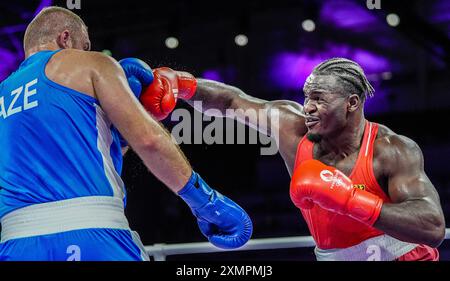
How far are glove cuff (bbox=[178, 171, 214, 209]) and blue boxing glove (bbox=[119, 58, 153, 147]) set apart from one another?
15.6 inches

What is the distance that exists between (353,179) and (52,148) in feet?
5.11

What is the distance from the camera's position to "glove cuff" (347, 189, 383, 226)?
2.68 meters

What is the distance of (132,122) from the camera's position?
219cm

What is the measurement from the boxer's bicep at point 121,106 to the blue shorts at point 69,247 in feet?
1.17

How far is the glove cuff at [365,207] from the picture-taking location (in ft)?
8.79

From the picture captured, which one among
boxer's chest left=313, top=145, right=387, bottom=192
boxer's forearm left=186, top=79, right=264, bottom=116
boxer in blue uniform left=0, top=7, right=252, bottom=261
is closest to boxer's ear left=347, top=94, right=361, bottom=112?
boxer's chest left=313, top=145, right=387, bottom=192

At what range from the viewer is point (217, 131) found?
8.98m

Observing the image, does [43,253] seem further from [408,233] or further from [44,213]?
[408,233]

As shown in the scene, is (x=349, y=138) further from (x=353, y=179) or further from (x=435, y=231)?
(x=435, y=231)

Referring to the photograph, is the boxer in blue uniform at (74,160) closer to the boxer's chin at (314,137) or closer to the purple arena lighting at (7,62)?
the boxer's chin at (314,137)

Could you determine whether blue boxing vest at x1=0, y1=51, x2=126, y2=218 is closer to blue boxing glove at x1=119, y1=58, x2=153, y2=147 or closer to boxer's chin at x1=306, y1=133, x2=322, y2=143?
blue boxing glove at x1=119, y1=58, x2=153, y2=147

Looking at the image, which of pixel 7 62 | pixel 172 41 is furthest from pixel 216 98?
pixel 7 62

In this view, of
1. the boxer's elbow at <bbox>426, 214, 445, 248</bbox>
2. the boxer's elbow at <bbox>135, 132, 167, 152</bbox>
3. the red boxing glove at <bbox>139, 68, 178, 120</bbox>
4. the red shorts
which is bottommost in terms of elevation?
the red shorts
